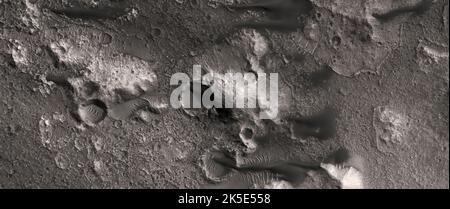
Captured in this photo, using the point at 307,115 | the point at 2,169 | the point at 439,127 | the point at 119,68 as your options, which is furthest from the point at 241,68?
the point at 2,169

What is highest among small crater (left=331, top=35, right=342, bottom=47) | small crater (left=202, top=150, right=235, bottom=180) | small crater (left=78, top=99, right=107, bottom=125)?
small crater (left=331, top=35, right=342, bottom=47)

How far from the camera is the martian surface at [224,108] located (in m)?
1.38

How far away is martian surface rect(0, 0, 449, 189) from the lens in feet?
4.53

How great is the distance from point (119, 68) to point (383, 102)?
2.73ft

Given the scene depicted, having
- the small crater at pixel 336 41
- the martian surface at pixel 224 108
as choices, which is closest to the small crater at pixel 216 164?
the martian surface at pixel 224 108

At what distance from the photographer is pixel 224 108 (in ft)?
4.63

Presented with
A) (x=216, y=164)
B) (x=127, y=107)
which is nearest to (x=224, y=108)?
(x=216, y=164)

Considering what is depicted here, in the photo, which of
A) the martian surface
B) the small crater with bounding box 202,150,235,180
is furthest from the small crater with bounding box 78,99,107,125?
the small crater with bounding box 202,150,235,180

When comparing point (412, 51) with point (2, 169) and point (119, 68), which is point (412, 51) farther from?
point (2, 169)

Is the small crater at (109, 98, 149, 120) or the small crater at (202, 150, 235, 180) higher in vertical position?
the small crater at (109, 98, 149, 120)

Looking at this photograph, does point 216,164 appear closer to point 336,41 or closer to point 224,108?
point 224,108

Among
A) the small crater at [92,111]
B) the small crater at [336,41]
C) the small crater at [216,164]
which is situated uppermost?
the small crater at [336,41]

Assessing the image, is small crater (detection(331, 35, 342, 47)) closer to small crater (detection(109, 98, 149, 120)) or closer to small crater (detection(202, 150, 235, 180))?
small crater (detection(202, 150, 235, 180))

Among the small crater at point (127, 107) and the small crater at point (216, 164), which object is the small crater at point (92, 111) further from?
the small crater at point (216, 164)
